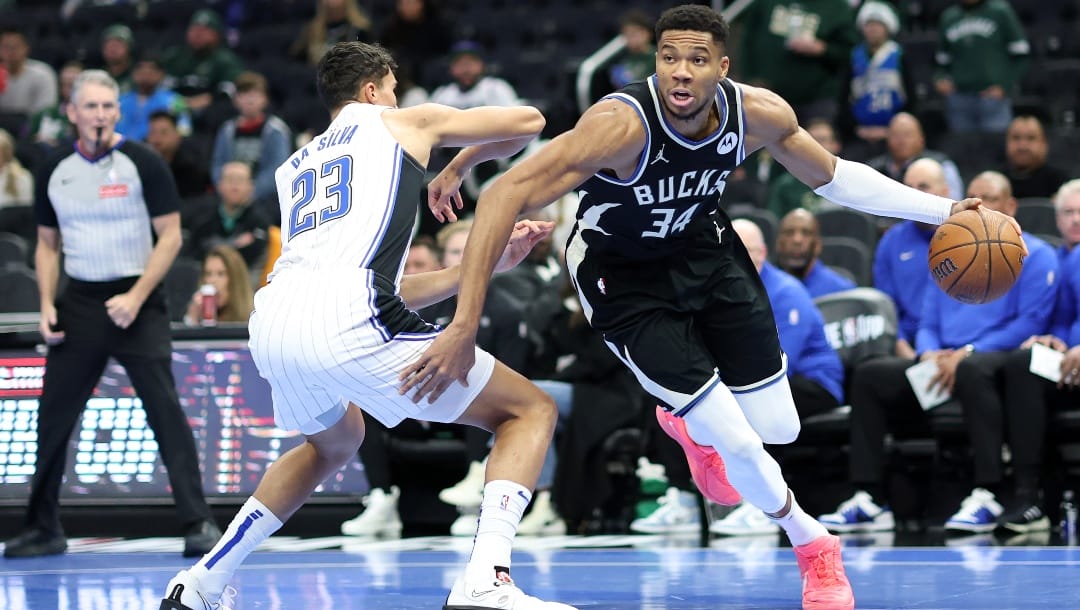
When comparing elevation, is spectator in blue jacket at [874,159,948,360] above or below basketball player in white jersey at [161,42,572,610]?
above

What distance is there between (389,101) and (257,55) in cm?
1073

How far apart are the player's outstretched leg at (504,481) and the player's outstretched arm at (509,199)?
0.24m

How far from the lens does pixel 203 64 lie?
14.0 meters

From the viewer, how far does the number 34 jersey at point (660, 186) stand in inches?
186

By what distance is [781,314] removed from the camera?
7.67 metres

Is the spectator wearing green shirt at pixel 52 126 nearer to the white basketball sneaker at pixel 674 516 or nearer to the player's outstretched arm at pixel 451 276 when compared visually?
the white basketball sneaker at pixel 674 516

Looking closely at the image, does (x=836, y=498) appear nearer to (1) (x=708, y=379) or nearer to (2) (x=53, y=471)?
(1) (x=708, y=379)

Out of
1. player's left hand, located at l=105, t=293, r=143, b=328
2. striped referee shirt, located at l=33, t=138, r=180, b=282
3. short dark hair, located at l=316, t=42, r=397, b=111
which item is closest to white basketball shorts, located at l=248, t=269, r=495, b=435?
short dark hair, located at l=316, t=42, r=397, b=111

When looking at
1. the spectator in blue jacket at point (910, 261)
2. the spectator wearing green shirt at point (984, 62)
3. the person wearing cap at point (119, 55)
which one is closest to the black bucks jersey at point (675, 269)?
the spectator in blue jacket at point (910, 261)

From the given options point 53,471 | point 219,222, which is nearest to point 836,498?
point 53,471

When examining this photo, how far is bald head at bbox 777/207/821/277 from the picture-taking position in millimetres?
8188

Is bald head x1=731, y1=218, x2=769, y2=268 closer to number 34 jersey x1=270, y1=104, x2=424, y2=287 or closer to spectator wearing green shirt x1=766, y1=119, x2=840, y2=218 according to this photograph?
spectator wearing green shirt x1=766, y1=119, x2=840, y2=218

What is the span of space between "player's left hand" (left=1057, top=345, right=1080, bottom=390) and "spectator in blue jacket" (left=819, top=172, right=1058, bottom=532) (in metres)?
0.28

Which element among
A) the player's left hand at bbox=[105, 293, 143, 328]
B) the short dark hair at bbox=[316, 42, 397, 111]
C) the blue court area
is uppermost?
the short dark hair at bbox=[316, 42, 397, 111]
